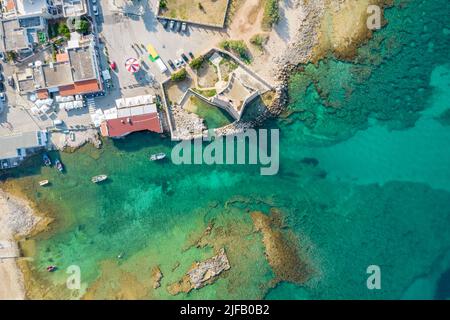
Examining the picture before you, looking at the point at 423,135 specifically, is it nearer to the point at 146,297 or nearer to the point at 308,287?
the point at 308,287

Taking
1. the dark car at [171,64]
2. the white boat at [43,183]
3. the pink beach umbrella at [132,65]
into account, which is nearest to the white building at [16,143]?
the white boat at [43,183]

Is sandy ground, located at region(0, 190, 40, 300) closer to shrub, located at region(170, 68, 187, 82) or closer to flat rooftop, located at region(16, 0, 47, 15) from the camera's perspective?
flat rooftop, located at region(16, 0, 47, 15)

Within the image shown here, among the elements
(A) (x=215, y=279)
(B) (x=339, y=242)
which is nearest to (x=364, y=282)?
(B) (x=339, y=242)

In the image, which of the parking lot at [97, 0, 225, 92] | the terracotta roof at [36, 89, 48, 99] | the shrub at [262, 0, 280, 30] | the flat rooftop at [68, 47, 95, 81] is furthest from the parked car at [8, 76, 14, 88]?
the shrub at [262, 0, 280, 30]

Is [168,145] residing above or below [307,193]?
above

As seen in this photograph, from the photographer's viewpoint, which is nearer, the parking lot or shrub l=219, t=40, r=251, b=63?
shrub l=219, t=40, r=251, b=63

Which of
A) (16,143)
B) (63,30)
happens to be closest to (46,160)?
(16,143)
